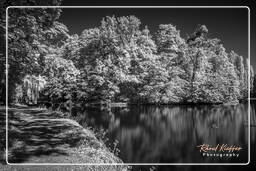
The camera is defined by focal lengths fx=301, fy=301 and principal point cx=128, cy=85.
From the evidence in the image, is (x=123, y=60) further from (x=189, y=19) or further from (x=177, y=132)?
(x=177, y=132)

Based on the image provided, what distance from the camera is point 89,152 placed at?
1002 cm

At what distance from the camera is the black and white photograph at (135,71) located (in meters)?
9.15

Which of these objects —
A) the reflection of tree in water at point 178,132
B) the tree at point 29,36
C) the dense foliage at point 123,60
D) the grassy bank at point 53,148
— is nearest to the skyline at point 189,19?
the dense foliage at point 123,60

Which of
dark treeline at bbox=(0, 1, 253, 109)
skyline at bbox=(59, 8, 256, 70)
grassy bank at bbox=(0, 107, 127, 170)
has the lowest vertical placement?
grassy bank at bbox=(0, 107, 127, 170)

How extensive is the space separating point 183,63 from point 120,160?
4119 mm

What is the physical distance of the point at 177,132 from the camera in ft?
45.7

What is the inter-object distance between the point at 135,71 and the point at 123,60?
698 mm

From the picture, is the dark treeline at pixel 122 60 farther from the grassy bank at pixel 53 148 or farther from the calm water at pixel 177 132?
the grassy bank at pixel 53 148

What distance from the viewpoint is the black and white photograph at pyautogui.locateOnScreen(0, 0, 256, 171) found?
30.0ft

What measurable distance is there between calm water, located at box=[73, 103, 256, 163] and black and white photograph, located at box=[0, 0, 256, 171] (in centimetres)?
7

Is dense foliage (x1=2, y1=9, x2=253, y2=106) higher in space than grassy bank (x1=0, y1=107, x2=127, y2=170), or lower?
higher

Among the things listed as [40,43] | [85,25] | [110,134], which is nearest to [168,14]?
[85,25]

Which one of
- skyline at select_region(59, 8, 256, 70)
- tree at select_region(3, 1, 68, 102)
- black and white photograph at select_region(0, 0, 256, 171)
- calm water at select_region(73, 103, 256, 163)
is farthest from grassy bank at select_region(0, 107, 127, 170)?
skyline at select_region(59, 8, 256, 70)

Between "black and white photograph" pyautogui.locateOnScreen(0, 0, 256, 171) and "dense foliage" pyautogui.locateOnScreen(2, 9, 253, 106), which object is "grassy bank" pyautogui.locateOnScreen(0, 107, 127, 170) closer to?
"black and white photograph" pyautogui.locateOnScreen(0, 0, 256, 171)
